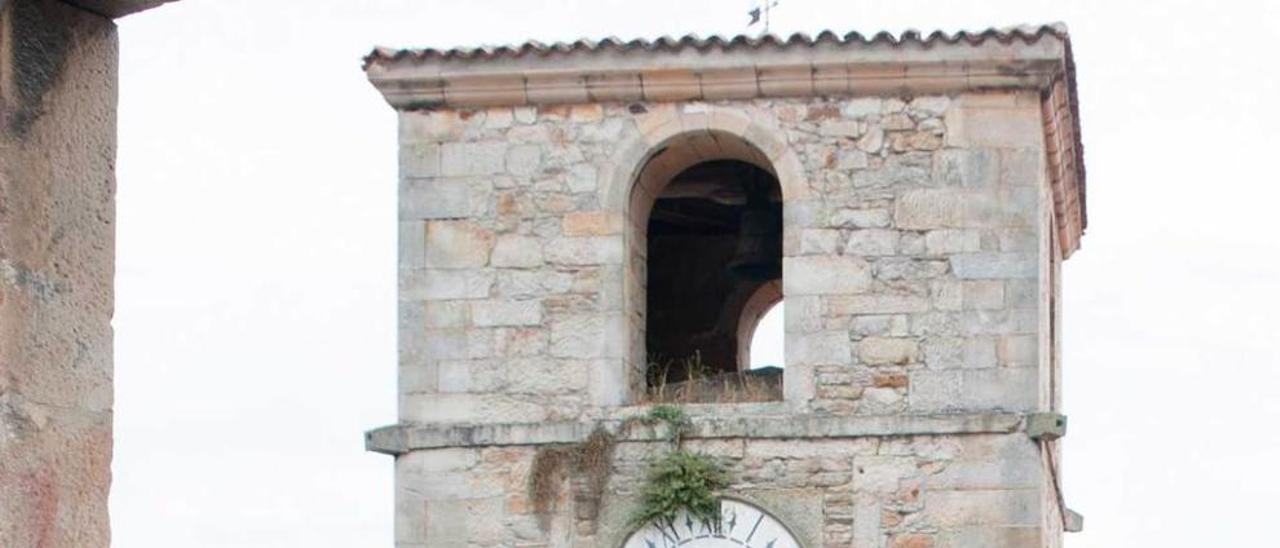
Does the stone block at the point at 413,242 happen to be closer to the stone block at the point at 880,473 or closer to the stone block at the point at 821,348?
the stone block at the point at 821,348

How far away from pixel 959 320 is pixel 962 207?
1.71 ft

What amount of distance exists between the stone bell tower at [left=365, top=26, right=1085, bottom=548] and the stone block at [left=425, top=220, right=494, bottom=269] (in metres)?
0.01

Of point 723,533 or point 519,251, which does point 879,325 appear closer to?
point 723,533

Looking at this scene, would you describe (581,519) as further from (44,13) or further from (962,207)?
(44,13)

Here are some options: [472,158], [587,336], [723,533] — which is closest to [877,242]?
[587,336]

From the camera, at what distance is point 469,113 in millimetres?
17344

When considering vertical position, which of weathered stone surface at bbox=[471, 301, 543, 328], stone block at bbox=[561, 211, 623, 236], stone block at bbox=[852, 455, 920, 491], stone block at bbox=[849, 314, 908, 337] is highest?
stone block at bbox=[561, 211, 623, 236]

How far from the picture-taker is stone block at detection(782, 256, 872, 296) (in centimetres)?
1712

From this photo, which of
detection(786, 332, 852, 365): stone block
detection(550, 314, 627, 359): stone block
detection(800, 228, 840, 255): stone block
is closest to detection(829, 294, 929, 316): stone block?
detection(786, 332, 852, 365): stone block

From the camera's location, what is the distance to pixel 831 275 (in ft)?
56.2

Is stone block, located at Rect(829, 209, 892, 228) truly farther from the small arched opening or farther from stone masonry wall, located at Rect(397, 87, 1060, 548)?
the small arched opening

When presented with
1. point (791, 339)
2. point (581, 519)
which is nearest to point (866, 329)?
point (791, 339)

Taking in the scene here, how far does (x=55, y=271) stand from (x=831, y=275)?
1372 cm

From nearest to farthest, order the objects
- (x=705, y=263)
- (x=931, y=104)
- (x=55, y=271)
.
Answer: (x=55, y=271), (x=931, y=104), (x=705, y=263)
